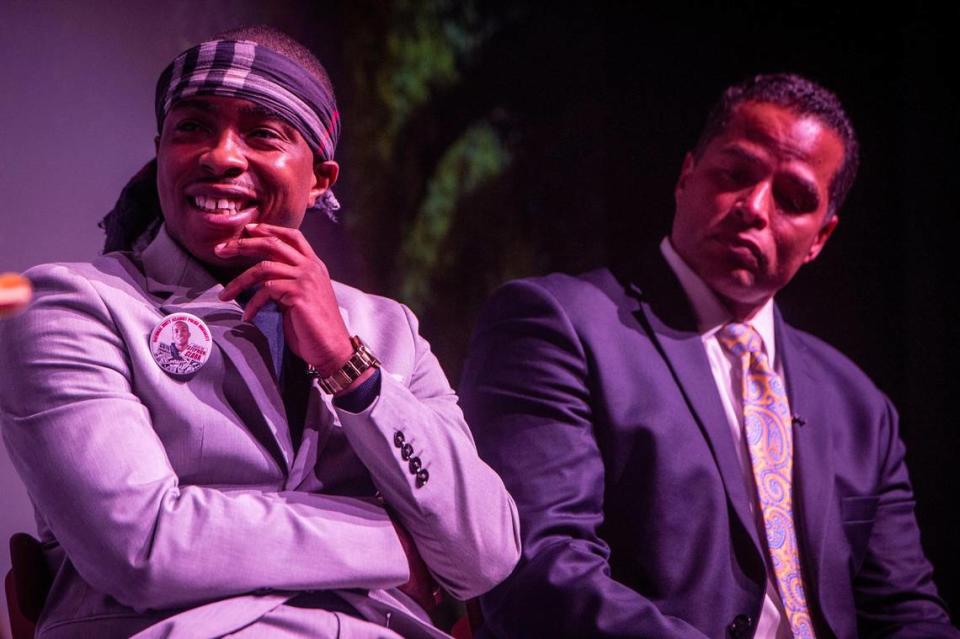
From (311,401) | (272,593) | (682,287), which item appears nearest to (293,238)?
(311,401)

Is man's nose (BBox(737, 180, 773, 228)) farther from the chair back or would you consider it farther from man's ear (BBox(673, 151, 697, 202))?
the chair back

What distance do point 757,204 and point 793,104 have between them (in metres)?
0.36

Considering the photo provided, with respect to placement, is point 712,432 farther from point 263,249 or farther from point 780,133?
point 263,249

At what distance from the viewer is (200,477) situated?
6.22 ft

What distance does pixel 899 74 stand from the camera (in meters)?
4.02

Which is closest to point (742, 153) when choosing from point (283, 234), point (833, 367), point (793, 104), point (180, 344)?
point (793, 104)

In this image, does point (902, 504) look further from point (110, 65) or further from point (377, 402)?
point (110, 65)

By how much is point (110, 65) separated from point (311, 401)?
44.4 inches

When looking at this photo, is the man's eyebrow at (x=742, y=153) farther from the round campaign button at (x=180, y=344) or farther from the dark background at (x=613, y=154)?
the round campaign button at (x=180, y=344)

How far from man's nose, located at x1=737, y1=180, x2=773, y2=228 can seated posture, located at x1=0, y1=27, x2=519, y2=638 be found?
3.75 feet

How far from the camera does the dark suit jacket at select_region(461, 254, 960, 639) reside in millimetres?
2420

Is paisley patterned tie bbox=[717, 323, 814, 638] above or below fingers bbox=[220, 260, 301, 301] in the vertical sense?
below

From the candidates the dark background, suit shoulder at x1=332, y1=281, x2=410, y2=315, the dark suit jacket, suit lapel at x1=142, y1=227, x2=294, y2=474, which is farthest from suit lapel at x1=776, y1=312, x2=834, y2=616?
suit lapel at x1=142, y1=227, x2=294, y2=474

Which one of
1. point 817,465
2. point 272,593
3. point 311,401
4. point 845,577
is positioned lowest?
point 845,577
